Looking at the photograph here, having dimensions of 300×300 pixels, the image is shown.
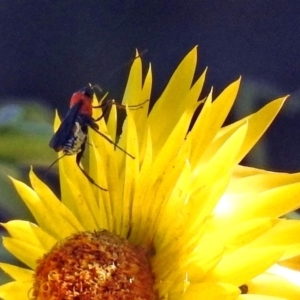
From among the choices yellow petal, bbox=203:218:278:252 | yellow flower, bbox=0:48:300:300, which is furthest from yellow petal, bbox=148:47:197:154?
yellow petal, bbox=203:218:278:252

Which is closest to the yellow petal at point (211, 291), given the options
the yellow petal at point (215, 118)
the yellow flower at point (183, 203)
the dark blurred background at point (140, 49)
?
the yellow flower at point (183, 203)

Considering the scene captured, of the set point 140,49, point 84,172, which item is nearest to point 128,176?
point 84,172

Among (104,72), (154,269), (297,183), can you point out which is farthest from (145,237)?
(104,72)

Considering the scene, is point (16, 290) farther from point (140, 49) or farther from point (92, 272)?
point (140, 49)

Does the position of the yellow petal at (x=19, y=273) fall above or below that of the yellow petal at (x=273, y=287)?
above

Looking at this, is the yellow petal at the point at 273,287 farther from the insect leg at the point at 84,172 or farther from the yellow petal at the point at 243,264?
the insect leg at the point at 84,172

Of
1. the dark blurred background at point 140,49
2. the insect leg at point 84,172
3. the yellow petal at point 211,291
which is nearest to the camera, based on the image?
the yellow petal at point 211,291

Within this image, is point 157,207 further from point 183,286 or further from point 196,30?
point 196,30
